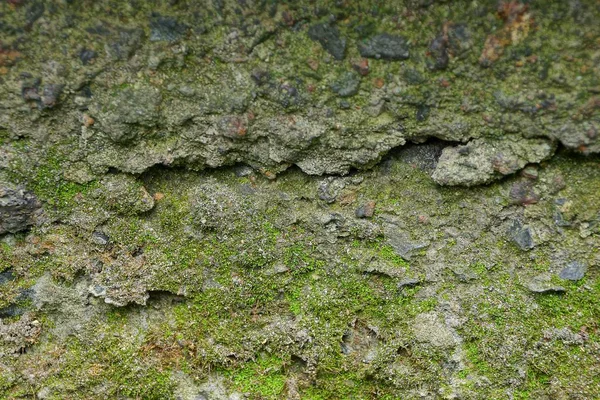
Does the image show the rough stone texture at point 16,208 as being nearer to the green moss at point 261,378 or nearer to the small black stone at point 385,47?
the green moss at point 261,378

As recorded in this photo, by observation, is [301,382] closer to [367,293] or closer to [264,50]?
[367,293]

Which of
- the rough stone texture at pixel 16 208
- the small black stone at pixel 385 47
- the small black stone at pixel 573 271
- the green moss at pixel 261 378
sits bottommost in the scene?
the green moss at pixel 261 378

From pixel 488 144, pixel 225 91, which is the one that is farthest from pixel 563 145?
pixel 225 91

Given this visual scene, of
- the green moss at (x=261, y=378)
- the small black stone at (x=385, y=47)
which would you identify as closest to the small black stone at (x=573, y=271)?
the small black stone at (x=385, y=47)

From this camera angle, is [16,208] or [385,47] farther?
[16,208]

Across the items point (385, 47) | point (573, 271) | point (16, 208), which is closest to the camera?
point (385, 47)

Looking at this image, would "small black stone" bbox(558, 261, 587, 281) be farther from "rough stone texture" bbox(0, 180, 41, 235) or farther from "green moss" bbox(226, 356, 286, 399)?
"rough stone texture" bbox(0, 180, 41, 235)

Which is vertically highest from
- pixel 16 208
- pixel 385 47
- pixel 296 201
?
pixel 385 47

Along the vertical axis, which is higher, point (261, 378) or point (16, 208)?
point (16, 208)

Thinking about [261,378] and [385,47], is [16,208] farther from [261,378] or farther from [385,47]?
[385,47]

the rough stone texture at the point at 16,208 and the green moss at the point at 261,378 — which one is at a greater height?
the rough stone texture at the point at 16,208

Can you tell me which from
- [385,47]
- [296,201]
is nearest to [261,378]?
[296,201]
